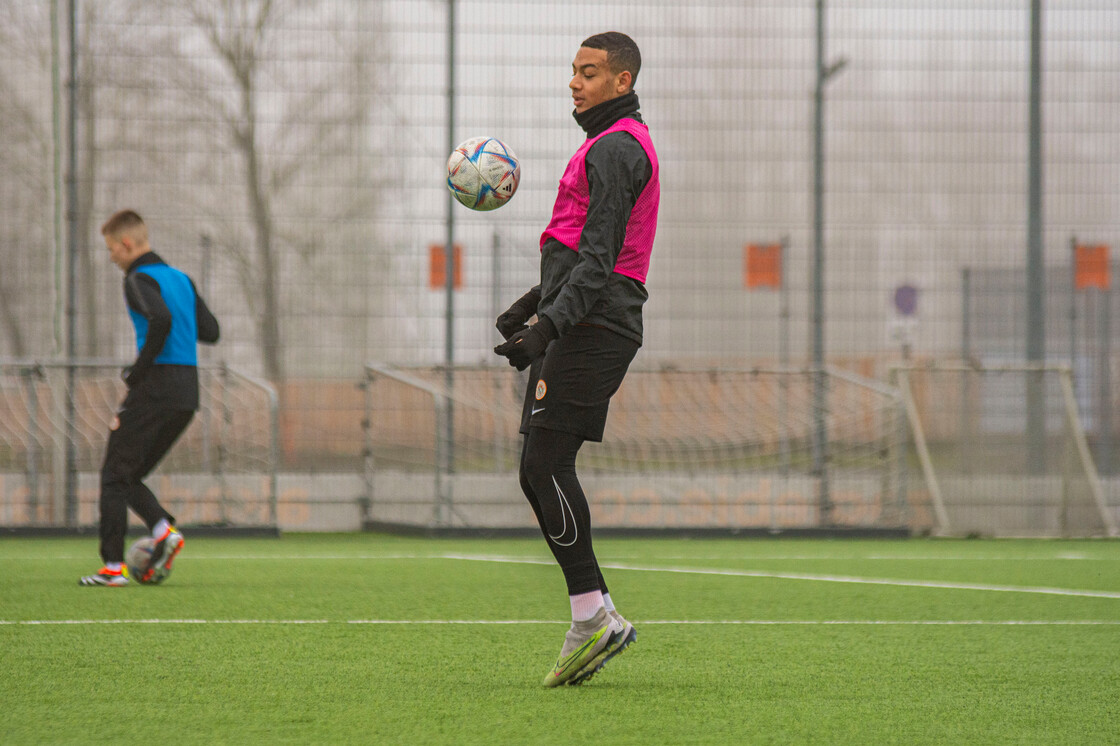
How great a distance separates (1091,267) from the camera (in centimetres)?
1152

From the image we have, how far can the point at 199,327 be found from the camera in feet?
23.1

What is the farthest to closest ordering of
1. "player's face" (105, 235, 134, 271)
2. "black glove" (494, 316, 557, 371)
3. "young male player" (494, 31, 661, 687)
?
"player's face" (105, 235, 134, 271) → "young male player" (494, 31, 661, 687) → "black glove" (494, 316, 557, 371)

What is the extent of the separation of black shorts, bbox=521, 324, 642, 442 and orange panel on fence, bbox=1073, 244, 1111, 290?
8.52m

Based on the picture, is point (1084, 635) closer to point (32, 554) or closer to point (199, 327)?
point (199, 327)

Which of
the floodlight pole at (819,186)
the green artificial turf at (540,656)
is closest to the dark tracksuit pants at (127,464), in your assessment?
the green artificial turf at (540,656)

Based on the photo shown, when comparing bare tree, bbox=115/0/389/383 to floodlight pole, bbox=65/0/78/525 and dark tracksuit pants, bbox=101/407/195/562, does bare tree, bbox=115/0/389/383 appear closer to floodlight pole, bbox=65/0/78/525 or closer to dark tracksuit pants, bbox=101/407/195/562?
floodlight pole, bbox=65/0/78/525

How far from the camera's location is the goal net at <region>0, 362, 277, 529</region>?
1015cm

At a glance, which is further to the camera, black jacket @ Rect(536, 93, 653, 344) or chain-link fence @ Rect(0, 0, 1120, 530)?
chain-link fence @ Rect(0, 0, 1120, 530)

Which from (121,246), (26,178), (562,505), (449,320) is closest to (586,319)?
(562,505)

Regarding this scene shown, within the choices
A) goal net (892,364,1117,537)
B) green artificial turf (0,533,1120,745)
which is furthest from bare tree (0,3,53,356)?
goal net (892,364,1117,537)

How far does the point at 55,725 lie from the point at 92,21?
8815 mm

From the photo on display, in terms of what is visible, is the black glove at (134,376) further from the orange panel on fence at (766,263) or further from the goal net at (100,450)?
the orange panel on fence at (766,263)

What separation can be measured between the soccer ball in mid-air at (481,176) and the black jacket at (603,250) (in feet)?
1.53

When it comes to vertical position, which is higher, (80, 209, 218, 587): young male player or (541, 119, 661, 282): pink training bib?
(541, 119, 661, 282): pink training bib
